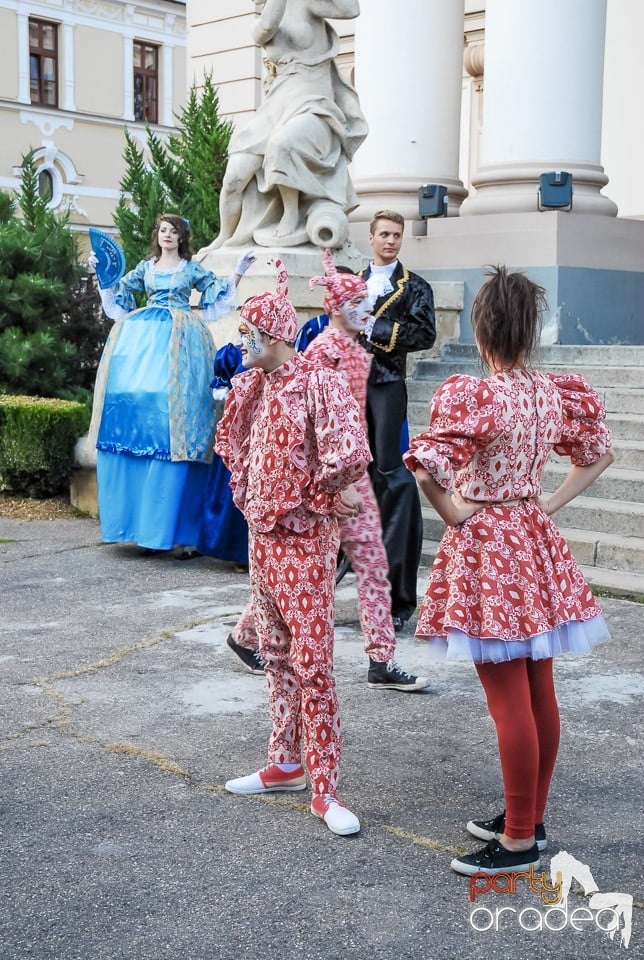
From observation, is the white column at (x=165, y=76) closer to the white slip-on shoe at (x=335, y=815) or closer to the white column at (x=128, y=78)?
the white column at (x=128, y=78)

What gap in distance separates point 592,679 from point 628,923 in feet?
6.57

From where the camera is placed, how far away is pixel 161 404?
23.2 feet

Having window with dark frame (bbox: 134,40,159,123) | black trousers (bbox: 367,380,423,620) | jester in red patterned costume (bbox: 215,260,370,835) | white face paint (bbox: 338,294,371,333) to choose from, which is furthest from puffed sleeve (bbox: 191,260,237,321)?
window with dark frame (bbox: 134,40,159,123)

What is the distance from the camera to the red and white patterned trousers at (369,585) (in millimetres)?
4832

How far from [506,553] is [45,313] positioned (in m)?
7.54

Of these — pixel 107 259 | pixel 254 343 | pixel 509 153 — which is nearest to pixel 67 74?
pixel 509 153

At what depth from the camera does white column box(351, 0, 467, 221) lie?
988cm

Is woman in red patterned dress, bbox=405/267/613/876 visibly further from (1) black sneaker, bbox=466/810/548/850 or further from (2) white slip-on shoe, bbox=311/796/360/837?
(2) white slip-on shoe, bbox=311/796/360/837

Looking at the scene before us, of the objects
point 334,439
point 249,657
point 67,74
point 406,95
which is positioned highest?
point 67,74

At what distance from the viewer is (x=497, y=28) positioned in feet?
30.0

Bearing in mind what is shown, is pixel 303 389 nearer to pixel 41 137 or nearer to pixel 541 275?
pixel 541 275

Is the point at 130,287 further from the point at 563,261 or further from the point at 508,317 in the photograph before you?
the point at 508,317

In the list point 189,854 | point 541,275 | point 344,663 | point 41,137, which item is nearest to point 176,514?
point 344,663

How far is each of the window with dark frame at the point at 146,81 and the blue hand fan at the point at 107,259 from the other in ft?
101
